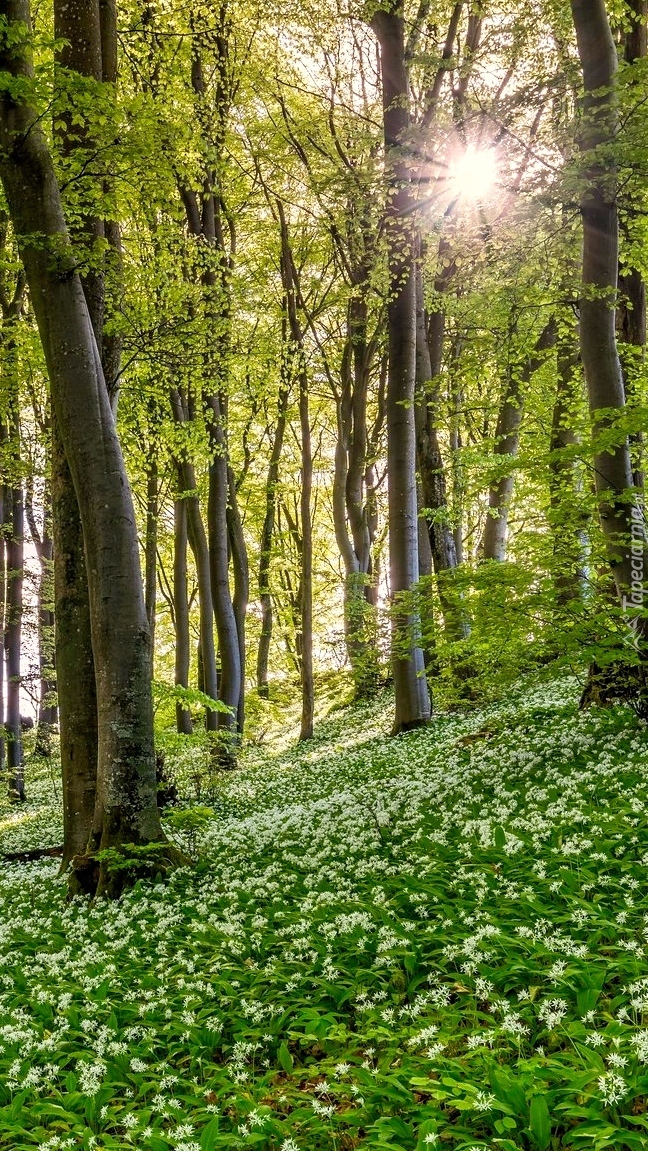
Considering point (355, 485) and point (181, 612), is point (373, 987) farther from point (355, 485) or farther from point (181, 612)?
point (355, 485)

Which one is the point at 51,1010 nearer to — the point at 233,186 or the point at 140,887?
the point at 140,887

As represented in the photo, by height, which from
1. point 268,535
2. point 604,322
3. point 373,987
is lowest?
point 373,987

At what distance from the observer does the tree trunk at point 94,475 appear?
7.73 meters

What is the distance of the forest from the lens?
136 inches

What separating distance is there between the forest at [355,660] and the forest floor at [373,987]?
0.03 meters

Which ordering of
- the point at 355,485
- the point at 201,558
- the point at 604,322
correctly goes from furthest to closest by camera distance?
the point at 355,485 → the point at 201,558 → the point at 604,322

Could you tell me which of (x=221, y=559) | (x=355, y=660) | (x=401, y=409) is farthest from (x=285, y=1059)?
(x=355, y=660)

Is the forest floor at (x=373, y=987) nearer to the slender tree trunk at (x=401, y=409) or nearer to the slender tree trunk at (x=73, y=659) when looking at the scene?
the slender tree trunk at (x=73, y=659)

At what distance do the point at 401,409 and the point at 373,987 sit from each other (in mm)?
10744

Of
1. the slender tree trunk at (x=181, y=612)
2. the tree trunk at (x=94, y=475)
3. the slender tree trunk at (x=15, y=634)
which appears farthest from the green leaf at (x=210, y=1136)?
the slender tree trunk at (x=15, y=634)

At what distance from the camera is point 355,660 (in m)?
19.9

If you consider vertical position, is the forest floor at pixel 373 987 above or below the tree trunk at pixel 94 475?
below

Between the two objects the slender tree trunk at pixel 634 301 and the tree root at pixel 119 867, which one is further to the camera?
the slender tree trunk at pixel 634 301

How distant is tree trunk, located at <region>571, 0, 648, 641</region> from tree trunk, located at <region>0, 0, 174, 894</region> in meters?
5.20
